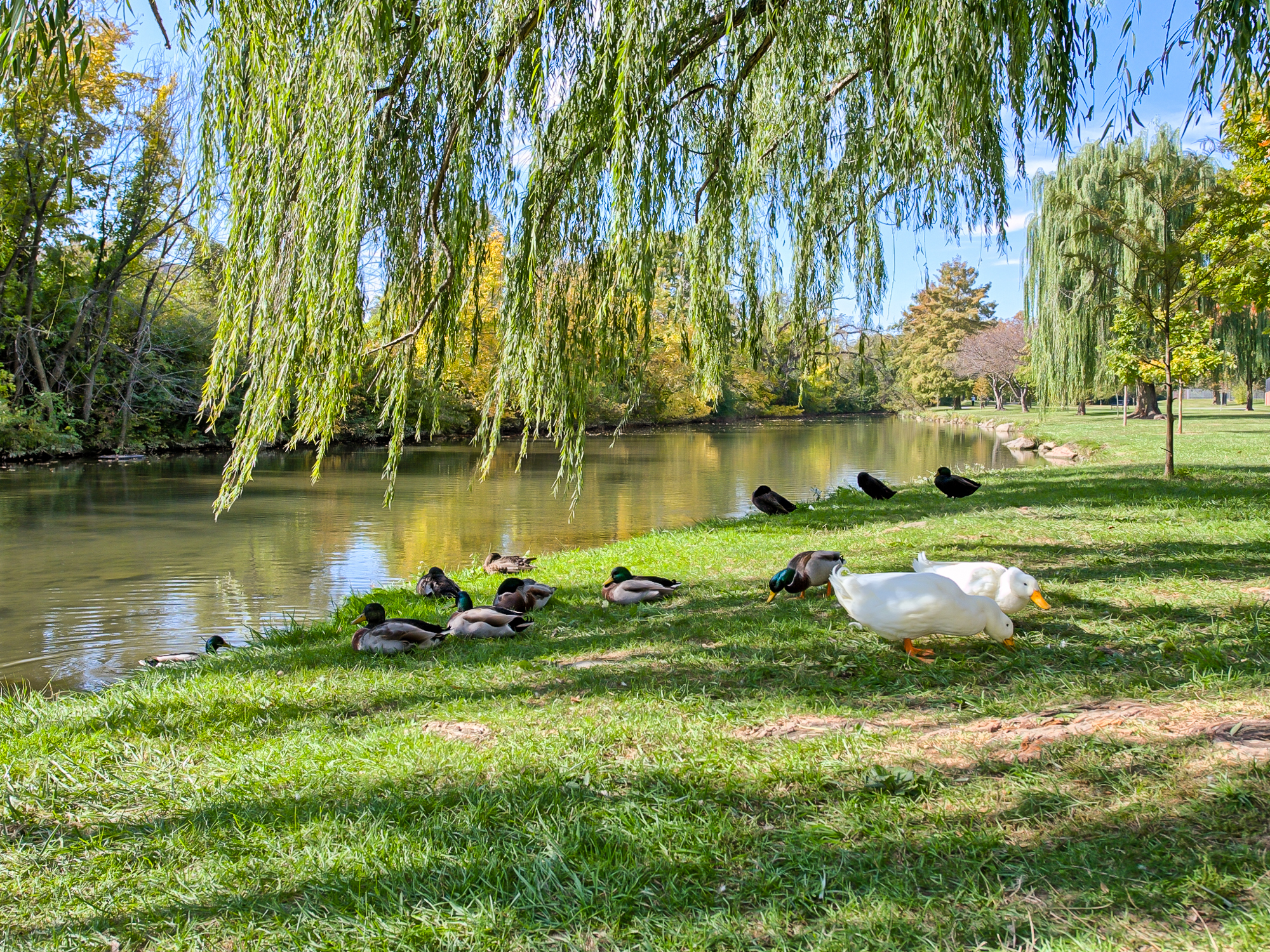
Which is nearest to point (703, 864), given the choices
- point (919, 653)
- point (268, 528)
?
point (919, 653)

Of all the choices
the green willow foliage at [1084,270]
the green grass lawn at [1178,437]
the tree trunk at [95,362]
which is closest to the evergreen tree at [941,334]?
the green grass lawn at [1178,437]

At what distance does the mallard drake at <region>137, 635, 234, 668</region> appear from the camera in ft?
19.3

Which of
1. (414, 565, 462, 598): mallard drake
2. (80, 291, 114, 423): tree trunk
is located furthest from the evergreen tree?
(414, 565, 462, 598): mallard drake

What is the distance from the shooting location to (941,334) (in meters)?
66.1

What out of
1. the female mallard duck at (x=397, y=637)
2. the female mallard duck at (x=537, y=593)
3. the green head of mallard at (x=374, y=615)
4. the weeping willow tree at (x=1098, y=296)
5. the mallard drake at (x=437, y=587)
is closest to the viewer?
the female mallard duck at (x=397, y=637)

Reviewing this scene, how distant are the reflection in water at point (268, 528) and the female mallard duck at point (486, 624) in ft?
10.1

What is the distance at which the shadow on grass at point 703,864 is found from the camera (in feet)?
6.36

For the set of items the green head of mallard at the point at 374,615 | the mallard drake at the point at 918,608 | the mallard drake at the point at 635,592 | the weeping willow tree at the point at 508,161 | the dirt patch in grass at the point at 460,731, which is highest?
the weeping willow tree at the point at 508,161

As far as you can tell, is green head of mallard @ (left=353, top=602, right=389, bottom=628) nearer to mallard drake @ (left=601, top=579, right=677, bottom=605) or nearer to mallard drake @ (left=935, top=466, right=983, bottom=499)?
mallard drake @ (left=601, top=579, right=677, bottom=605)

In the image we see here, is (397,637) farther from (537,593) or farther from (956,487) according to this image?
(956,487)

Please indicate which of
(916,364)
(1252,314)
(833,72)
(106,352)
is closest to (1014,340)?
(916,364)

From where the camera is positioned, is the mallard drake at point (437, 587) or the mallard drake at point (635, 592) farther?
the mallard drake at point (437, 587)

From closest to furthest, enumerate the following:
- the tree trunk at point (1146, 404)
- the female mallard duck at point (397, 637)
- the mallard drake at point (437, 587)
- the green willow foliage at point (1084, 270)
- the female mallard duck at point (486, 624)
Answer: the female mallard duck at point (397, 637) → the female mallard duck at point (486, 624) → the mallard drake at point (437, 587) → the green willow foliage at point (1084, 270) → the tree trunk at point (1146, 404)

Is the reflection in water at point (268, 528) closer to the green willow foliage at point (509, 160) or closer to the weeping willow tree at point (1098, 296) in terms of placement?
the weeping willow tree at point (1098, 296)
